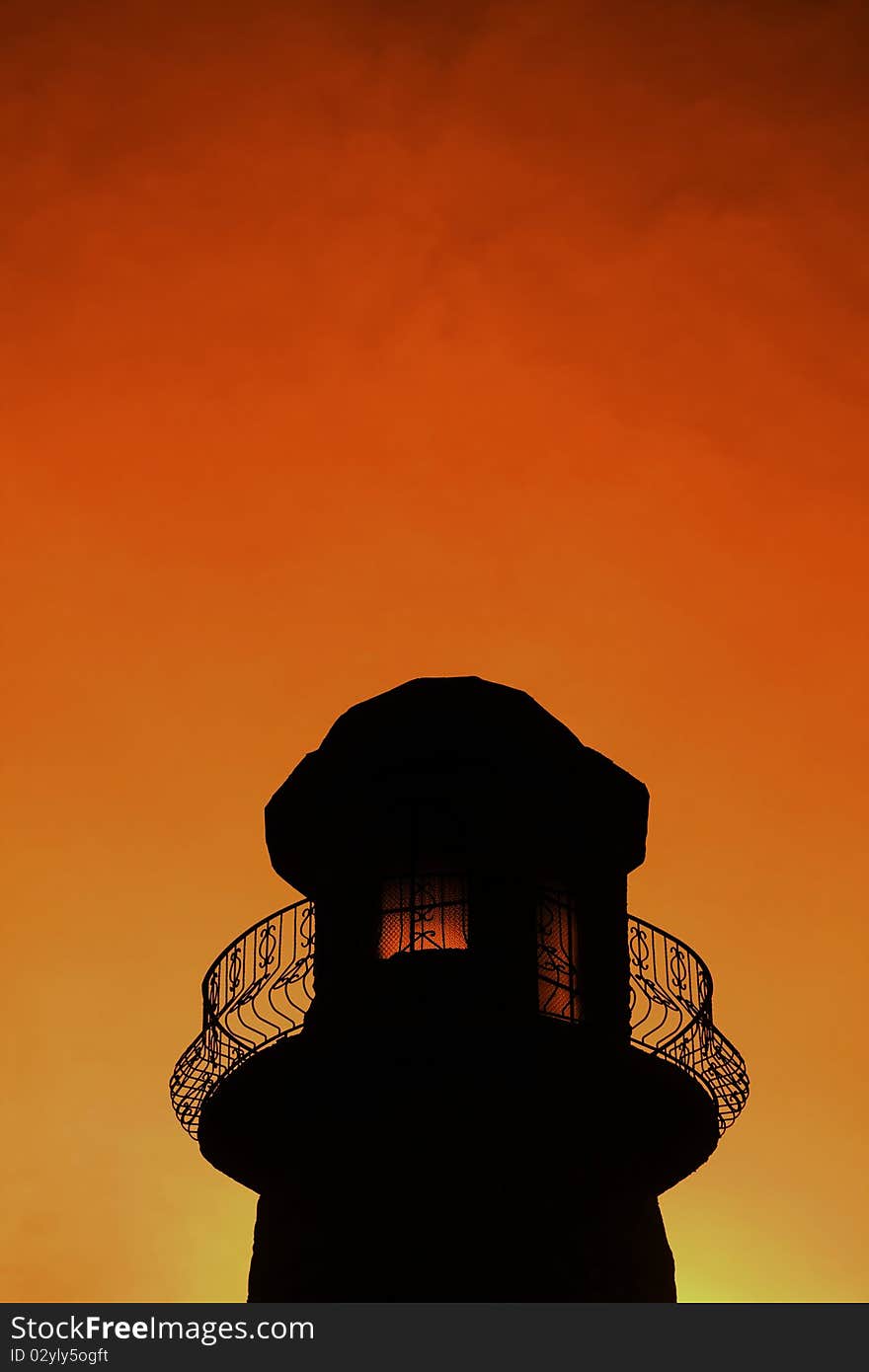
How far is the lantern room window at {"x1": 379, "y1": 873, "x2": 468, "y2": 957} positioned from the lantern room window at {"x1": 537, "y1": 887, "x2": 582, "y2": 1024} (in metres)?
0.91

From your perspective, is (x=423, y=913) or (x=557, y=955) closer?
(x=423, y=913)

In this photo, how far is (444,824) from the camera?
23.5 metres

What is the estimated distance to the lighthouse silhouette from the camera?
71.1ft

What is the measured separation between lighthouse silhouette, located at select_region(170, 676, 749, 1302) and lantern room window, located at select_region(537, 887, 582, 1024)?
0.09ft

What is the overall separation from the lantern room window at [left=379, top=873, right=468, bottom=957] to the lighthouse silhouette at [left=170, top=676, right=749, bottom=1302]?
3 centimetres

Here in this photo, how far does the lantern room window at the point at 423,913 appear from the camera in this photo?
2278cm

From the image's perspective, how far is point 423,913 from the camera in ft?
75.2

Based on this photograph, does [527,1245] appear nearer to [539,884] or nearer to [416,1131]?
[416,1131]

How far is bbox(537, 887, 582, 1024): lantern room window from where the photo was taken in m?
22.7

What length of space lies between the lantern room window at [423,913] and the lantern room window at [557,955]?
2.98ft

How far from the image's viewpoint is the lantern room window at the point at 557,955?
22.7 metres

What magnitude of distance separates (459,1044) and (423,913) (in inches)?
74.7

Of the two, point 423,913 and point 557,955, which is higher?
point 423,913

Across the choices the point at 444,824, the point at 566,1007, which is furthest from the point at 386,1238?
the point at 444,824
